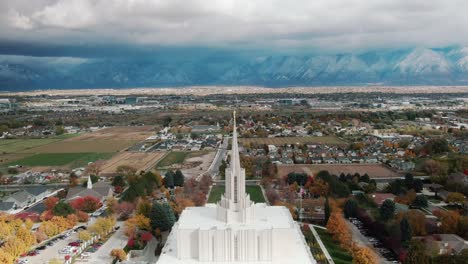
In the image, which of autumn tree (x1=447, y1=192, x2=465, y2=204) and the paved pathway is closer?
the paved pathway

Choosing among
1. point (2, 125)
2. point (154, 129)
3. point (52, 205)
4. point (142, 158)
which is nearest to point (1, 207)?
point (52, 205)

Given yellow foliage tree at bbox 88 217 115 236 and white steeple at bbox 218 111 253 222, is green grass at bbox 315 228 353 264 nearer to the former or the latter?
white steeple at bbox 218 111 253 222

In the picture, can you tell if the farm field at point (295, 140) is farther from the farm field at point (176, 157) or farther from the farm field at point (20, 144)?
the farm field at point (20, 144)

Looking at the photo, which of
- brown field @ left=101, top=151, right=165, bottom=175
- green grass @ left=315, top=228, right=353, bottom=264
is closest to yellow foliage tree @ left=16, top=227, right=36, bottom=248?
green grass @ left=315, top=228, right=353, bottom=264

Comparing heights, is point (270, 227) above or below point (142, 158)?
above

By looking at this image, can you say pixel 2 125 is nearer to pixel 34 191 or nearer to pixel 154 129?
pixel 154 129
